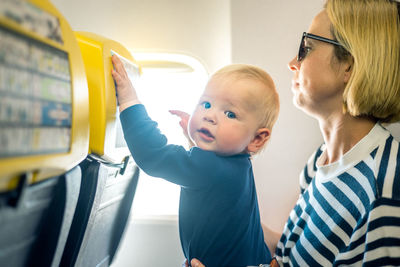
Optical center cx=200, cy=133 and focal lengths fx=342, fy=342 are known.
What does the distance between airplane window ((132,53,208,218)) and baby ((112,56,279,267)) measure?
0.78m

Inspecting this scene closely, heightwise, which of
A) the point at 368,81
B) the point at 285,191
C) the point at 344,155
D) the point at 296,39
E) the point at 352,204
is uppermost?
the point at 296,39

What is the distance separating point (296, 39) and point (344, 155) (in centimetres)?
79

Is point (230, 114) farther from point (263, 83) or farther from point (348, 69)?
point (348, 69)

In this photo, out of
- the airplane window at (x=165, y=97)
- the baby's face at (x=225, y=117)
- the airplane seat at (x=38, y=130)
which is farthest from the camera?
the airplane window at (x=165, y=97)

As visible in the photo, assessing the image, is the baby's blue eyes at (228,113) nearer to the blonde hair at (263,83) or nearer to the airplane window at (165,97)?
the blonde hair at (263,83)

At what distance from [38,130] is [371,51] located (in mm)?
1206

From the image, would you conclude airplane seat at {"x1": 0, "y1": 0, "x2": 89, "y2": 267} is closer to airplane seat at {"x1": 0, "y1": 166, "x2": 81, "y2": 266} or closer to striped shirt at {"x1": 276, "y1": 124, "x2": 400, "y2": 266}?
airplane seat at {"x1": 0, "y1": 166, "x2": 81, "y2": 266}

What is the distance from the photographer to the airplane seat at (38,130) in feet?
1.99

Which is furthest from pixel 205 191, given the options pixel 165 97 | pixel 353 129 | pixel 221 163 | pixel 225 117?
pixel 165 97

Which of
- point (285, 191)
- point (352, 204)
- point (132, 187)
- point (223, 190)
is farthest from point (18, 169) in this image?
point (285, 191)

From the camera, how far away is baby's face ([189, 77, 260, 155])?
50.0 inches

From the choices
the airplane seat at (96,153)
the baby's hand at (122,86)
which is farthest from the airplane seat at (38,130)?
the baby's hand at (122,86)

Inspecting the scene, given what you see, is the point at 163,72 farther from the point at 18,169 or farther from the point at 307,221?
the point at 18,169

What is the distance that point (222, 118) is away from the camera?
1275 millimetres
